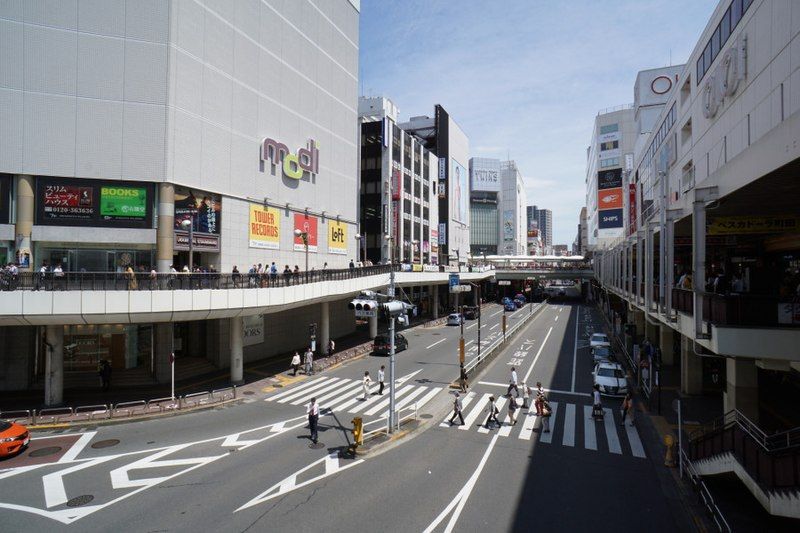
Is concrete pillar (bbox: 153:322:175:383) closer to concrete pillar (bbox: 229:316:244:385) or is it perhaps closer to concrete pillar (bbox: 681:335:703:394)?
concrete pillar (bbox: 229:316:244:385)

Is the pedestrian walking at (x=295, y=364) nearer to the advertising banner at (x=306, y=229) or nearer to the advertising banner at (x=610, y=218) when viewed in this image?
the advertising banner at (x=306, y=229)

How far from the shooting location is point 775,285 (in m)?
22.5

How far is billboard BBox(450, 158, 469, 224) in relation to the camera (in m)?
87.8

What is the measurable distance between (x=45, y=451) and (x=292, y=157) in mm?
25493

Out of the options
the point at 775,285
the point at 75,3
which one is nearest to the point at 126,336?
the point at 75,3

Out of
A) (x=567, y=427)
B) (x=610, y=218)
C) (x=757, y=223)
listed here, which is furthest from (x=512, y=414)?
(x=610, y=218)

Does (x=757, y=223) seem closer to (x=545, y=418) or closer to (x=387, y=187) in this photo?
(x=545, y=418)

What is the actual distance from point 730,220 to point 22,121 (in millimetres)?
33169

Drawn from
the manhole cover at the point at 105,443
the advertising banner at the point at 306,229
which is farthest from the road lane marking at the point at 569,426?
the advertising banner at the point at 306,229

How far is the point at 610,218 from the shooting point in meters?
82.1

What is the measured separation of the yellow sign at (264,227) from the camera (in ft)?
105

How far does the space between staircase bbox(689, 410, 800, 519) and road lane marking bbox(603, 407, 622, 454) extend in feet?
8.83

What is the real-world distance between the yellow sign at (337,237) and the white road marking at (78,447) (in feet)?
85.5

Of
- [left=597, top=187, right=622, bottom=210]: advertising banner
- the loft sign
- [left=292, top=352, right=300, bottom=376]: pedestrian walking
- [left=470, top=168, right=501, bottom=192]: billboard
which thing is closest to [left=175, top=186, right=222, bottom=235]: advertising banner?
the loft sign
